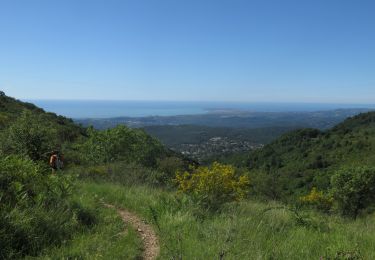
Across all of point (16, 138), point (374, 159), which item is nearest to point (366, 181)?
point (16, 138)

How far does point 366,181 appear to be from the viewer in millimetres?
29141

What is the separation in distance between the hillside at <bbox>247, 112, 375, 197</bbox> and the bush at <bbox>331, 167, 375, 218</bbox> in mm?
14637

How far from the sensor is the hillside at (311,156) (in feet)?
199

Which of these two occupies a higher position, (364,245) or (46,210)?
(46,210)

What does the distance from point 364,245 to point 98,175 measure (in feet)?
27.7

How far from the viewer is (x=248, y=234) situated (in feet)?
18.3

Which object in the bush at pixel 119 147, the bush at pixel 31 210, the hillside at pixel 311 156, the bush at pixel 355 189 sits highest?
the bush at pixel 31 210

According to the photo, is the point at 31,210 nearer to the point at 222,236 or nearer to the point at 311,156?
the point at 222,236

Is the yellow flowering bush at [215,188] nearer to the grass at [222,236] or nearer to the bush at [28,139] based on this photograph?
the grass at [222,236]

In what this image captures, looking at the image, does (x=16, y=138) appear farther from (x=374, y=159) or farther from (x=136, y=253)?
(x=374, y=159)

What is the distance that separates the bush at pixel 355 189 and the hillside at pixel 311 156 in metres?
14.6

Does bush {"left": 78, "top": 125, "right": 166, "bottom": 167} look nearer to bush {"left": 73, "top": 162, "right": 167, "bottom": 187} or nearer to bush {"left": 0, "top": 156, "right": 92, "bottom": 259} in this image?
bush {"left": 73, "top": 162, "right": 167, "bottom": 187}

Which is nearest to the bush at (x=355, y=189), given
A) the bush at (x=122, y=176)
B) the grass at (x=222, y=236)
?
the bush at (x=122, y=176)

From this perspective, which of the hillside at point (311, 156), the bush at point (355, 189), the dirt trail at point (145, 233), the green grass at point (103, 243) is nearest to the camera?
the green grass at point (103, 243)
